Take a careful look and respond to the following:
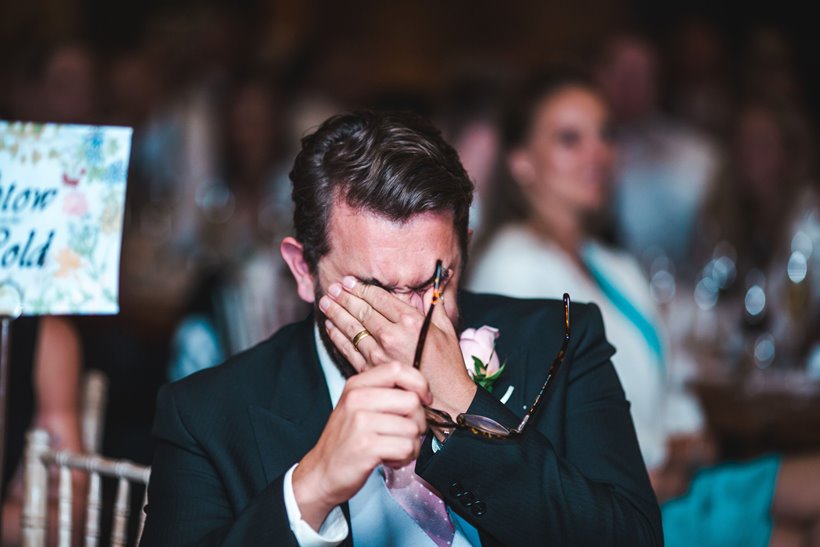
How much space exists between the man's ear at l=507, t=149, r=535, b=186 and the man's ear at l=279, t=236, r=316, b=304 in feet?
5.12

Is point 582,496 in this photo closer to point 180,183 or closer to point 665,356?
point 665,356

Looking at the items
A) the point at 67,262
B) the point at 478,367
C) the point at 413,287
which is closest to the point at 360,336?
the point at 413,287

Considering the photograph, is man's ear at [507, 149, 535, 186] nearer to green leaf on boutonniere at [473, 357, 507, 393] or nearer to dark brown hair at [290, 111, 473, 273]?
dark brown hair at [290, 111, 473, 273]

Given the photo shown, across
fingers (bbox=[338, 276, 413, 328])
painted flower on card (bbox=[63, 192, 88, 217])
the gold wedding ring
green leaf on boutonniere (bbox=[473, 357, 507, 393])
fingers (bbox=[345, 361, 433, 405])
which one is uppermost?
painted flower on card (bbox=[63, 192, 88, 217])

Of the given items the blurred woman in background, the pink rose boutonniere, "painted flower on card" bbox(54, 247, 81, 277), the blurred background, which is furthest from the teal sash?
"painted flower on card" bbox(54, 247, 81, 277)

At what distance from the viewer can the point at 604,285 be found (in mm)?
3150

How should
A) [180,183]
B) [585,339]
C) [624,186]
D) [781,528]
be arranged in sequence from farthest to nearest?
1. [180,183]
2. [624,186]
3. [781,528]
4. [585,339]

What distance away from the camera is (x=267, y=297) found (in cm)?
395

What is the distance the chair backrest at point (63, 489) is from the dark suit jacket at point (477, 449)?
0.76 ft

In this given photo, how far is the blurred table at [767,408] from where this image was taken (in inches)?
140

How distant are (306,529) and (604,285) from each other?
1765 millimetres

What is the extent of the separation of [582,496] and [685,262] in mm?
3594

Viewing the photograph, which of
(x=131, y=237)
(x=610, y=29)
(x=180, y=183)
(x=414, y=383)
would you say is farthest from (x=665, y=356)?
(x=610, y=29)

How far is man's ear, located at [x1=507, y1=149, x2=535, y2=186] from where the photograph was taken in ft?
11.1
